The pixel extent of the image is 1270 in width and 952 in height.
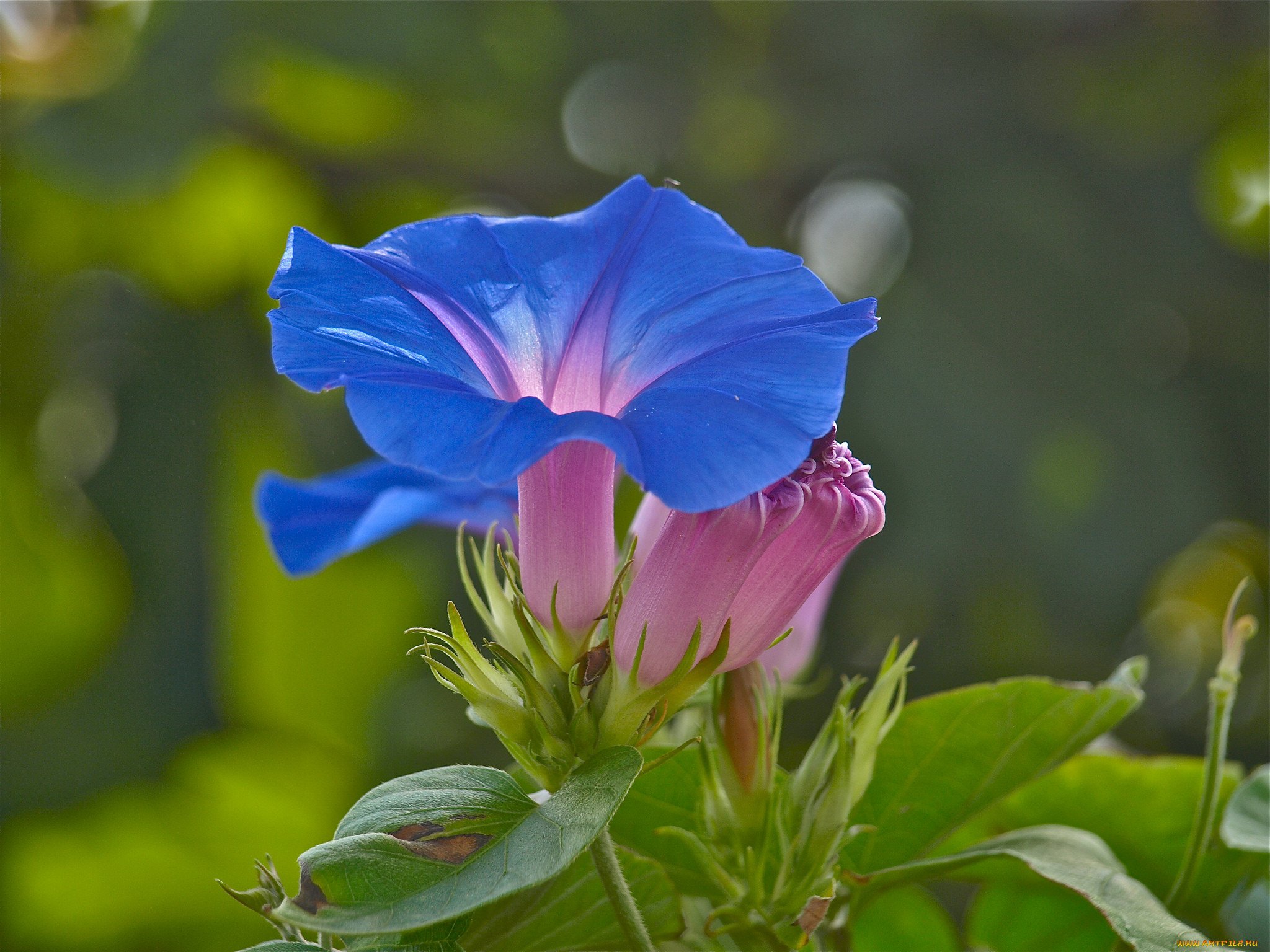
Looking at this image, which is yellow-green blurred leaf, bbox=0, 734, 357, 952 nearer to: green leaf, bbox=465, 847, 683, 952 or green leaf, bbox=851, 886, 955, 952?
green leaf, bbox=851, 886, 955, 952

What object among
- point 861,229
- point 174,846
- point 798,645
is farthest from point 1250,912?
point 174,846

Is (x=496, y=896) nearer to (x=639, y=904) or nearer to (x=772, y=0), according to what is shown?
(x=639, y=904)

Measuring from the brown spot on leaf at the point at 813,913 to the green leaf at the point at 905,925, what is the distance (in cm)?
31

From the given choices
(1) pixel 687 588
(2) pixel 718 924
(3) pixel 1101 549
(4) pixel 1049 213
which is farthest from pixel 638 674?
(4) pixel 1049 213

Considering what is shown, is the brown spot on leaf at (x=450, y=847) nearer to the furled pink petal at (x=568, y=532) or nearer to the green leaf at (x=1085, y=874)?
the furled pink petal at (x=568, y=532)

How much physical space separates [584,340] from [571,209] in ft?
4.93

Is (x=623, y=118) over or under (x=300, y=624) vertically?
over

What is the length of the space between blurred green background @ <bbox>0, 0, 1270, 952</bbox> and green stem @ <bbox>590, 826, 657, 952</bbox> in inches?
57.9

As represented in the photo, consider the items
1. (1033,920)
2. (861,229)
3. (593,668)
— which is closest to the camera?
(593,668)

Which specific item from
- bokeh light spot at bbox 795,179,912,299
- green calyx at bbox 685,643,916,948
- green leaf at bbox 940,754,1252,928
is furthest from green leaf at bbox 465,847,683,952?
bokeh light spot at bbox 795,179,912,299

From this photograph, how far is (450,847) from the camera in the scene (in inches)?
18.2

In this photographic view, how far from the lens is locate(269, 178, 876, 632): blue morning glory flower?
482mm

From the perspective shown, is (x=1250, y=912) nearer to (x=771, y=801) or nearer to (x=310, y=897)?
(x=771, y=801)

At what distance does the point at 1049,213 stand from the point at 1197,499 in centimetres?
58
